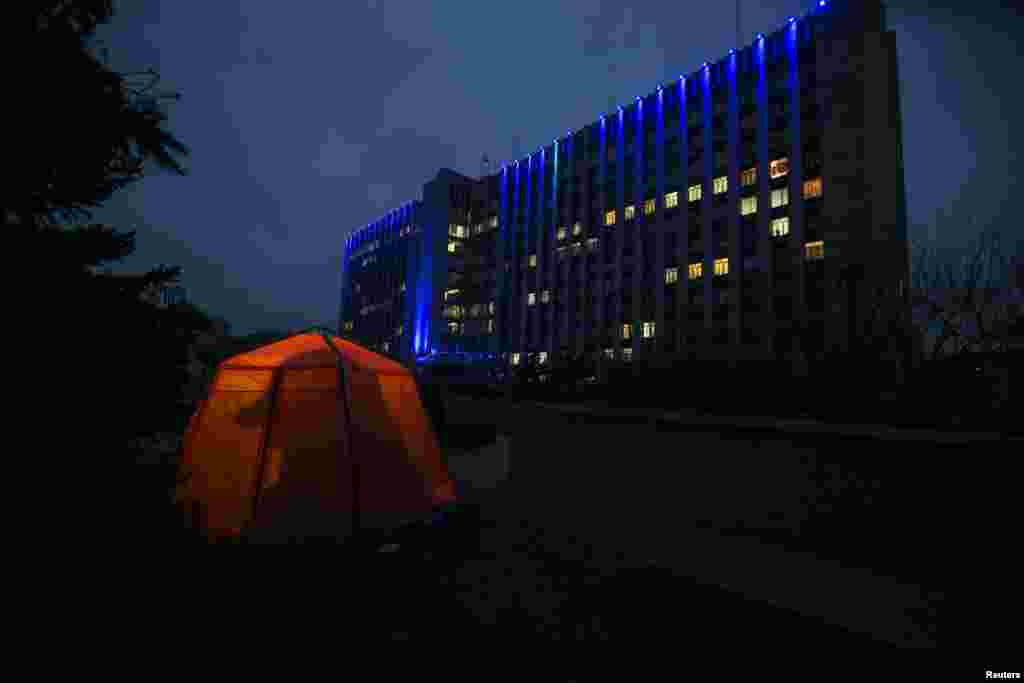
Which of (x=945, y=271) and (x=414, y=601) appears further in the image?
(x=945, y=271)

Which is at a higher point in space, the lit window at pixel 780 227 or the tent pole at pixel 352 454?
the lit window at pixel 780 227

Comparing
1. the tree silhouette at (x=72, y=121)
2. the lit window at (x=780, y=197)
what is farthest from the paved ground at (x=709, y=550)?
the lit window at (x=780, y=197)

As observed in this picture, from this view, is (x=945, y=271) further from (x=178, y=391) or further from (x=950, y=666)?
(x=178, y=391)

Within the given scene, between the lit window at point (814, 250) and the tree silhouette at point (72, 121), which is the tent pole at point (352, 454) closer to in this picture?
the tree silhouette at point (72, 121)

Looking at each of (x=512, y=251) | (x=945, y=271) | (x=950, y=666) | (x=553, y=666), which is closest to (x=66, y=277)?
(x=553, y=666)

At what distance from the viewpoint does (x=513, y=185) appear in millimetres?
71938

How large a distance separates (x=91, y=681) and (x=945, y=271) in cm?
2949

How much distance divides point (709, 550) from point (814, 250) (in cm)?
4509

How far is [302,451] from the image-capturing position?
4.93m

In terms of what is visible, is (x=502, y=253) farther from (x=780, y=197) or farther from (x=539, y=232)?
(x=780, y=197)

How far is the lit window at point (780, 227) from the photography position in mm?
41906

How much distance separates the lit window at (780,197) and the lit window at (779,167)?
148cm

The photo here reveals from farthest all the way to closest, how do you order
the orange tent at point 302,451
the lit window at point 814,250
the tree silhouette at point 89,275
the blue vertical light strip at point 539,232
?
1. the blue vertical light strip at point 539,232
2. the lit window at point 814,250
3. the orange tent at point 302,451
4. the tree silhouette at point 89,275

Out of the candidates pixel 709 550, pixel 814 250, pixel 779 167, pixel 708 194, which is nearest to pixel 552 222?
pixel 708 194
